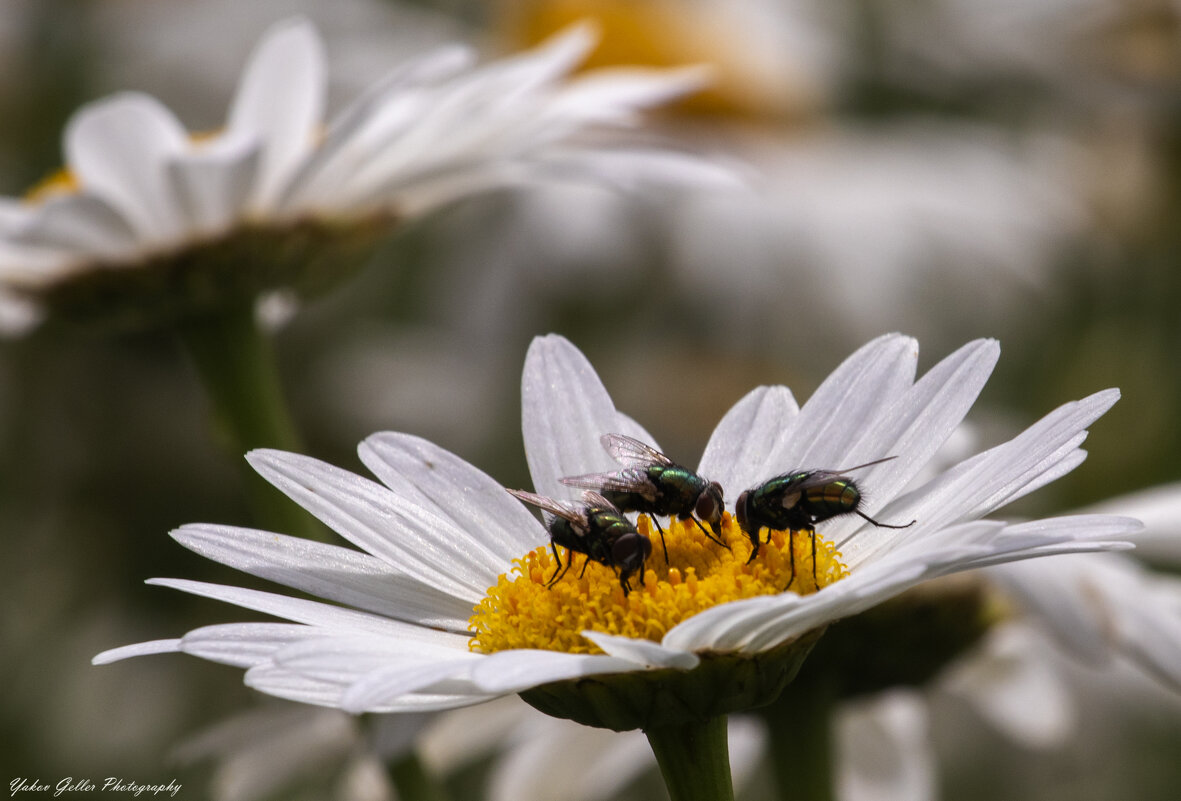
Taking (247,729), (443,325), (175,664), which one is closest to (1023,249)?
(443,325)

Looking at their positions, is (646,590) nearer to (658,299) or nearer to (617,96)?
(617,96)

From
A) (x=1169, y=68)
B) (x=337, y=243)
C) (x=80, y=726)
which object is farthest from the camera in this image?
(x=1169, y=68)

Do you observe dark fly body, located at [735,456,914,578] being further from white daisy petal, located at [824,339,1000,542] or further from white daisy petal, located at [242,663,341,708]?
white daisy petal, located at [242,663,341,708]

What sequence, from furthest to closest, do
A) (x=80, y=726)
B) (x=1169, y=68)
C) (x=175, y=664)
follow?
1. (x=1169, y=68)
2. (x=175, y=664)
3. (x=80, y=726)

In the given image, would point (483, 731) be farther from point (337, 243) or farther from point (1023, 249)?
point (1023, 249)

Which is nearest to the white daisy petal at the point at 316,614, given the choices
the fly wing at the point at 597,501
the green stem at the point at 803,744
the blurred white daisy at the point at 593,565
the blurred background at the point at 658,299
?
the blurred white daisy at the point at 593,565

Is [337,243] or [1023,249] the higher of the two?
[1023,249]

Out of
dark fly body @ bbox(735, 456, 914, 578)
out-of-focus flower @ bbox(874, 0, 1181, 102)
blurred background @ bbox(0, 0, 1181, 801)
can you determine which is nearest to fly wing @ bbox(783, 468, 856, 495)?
dark fly body @ bbox(735, 456, 914, 578)
